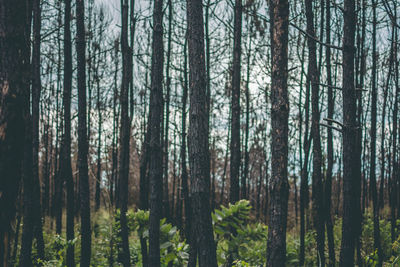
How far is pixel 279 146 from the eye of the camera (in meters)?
4.44

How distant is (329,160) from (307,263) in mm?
2876

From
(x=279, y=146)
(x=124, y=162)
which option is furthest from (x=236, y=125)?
(x=279, y=146)

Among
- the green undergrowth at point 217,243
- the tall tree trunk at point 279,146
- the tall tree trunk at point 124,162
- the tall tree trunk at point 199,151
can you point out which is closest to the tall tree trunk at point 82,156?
the green undergrowth at point 217,243

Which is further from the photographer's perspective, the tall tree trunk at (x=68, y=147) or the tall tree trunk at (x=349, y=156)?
the tall tree trunk at (x=68, y=147)

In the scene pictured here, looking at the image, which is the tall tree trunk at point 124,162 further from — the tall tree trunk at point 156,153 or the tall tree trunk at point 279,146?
the tall tree trunk at point 279,146

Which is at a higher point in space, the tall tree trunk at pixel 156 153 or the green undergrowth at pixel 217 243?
the tall tree trunk at pixel 156 153

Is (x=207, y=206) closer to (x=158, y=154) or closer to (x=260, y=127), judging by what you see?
(x=158, y=154)

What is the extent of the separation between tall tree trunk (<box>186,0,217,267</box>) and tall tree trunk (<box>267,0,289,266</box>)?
2.58ft

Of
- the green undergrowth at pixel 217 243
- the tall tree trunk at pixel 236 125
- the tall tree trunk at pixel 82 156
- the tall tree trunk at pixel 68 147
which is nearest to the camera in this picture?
the green undergrowth at pixel 217 243

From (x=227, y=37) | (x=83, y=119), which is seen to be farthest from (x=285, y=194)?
(x=227, y=37)

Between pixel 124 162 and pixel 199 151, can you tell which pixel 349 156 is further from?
pixel 124 162

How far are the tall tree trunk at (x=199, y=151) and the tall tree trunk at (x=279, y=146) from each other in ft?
2.58

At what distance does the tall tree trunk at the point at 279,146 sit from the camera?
432 cm

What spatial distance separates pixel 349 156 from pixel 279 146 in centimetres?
182
